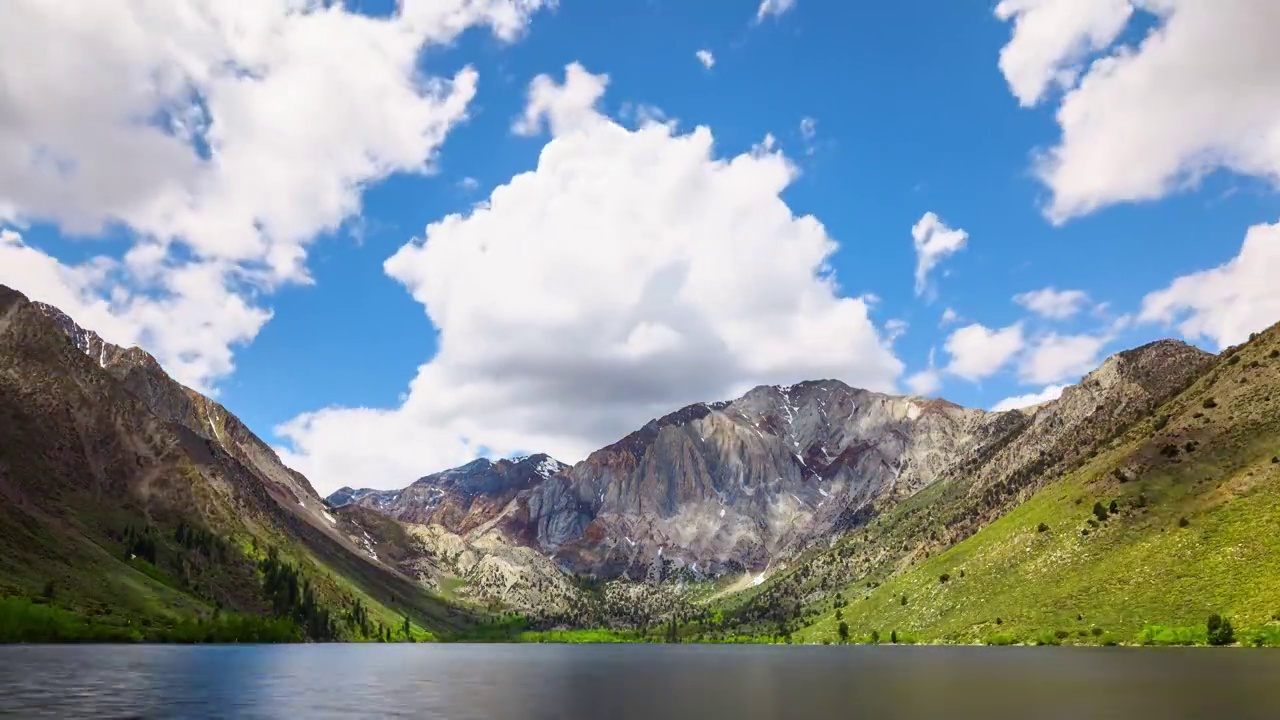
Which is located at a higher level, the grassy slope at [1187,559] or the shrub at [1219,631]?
the grassy slope at [1187,559]

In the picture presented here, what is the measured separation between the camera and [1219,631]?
137875mm

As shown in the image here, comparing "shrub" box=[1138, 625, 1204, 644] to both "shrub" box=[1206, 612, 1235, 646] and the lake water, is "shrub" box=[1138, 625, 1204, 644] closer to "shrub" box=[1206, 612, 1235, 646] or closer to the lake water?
"shrub" box=[1206, 612, 1235, 646]

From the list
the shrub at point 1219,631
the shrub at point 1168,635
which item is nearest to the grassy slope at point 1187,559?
the shrub at point 1168,635

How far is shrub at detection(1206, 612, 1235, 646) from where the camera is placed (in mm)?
136750

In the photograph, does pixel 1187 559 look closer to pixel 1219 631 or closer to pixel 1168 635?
pixel 1168 635

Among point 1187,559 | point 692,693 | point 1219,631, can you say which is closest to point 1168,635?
point 1219,631

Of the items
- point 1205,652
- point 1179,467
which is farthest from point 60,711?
point 1179,467

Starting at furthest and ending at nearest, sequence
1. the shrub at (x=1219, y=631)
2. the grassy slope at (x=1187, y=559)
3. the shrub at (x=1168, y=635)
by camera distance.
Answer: the grassy slope at (x=1187, y=559) → the shrub at (x=1168, y=635) → the shrub at (x=1219, y=631)

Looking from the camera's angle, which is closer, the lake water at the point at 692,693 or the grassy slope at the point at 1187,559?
the lake water at the point at 692,693

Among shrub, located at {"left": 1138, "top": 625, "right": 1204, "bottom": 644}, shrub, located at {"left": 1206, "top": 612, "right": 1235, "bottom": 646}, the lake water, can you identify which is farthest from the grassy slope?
the lake water

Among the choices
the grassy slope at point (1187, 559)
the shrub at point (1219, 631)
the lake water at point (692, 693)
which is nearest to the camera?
the lake water at point (692, 693)

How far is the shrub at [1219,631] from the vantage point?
449ft

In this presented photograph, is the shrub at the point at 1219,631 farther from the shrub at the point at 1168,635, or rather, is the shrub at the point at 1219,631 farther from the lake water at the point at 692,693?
the lake water at the point at 692,693

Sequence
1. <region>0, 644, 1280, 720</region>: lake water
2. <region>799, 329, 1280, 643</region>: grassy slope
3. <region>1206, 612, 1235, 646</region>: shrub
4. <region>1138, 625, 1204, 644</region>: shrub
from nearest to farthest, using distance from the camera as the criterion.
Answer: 1. <region>0, 644, 1280, 720</region>: lake water
2. <region>1206, 612, 1235, 646</region>: shrub
3. <region>1138, 625, 1204, 644</region>: shrub
4. <region>799, 329, 1280, 643</region>: grassy slope
